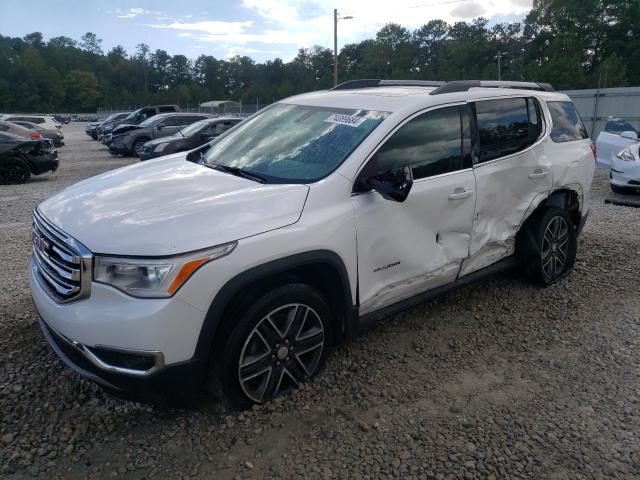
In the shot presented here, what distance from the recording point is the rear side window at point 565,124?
4.75 meters

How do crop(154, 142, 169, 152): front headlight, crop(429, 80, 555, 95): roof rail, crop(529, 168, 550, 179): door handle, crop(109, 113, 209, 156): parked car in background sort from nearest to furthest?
crop(429, 80, 555, 95): roof rail, crop(529, 168, 550, 179): door handle, crop(154, 142, 169, 152): front headlight, crop(109, 113, 209, 156): parked car in background

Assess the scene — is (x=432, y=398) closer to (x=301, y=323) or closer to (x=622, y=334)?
(x=301, y=323)

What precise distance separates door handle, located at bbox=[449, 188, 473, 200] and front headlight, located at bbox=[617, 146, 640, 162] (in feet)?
22.6

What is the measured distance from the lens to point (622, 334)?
3.97 meters

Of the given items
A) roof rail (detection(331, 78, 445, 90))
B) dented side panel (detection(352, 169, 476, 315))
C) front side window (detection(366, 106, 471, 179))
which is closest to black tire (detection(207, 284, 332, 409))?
dented side panel (detection(352, 169, 476, 315))

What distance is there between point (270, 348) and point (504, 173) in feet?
7.93

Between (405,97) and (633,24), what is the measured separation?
227 ft

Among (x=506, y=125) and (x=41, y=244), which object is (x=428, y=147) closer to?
(x=506, y=125)

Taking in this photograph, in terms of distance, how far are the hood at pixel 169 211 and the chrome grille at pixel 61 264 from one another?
5 cm

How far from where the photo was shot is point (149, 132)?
18.9 metres

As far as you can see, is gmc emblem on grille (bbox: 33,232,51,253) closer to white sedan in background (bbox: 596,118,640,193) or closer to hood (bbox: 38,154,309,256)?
hood (bbox: 38,154,309,256)

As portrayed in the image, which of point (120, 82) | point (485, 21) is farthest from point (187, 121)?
point (120, 82)

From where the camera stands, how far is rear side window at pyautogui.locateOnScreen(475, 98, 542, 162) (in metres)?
4.02

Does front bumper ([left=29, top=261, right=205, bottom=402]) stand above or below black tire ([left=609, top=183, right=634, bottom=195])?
above
